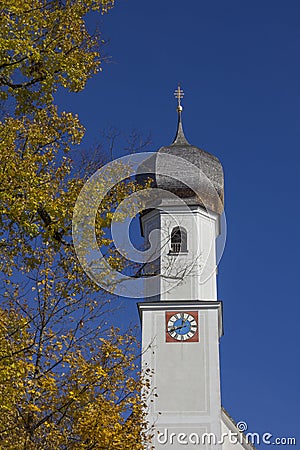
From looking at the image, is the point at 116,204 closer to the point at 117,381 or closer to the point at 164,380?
the point at 117,381

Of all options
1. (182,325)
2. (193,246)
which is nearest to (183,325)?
(182,325)

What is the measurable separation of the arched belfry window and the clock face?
6.60ft

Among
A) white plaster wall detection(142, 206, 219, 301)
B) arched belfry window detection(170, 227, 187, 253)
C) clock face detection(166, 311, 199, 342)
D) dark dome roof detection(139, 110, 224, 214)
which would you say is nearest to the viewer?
clock face detection(166, 311, 199, 342)

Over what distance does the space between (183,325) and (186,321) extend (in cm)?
16

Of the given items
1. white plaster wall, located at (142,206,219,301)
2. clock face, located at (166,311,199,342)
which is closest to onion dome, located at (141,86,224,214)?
white plaster wall, located at (142,206,219,301)

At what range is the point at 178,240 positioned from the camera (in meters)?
28.7

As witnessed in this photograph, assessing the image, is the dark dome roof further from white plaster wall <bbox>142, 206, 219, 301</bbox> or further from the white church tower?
white plaster wall <bbox>142, 206, 219, 301</bbox>

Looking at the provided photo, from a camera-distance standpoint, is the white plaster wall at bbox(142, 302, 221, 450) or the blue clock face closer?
the white plaster wall at bbox(142, 302, 221, 450)

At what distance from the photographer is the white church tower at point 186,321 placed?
26375mm

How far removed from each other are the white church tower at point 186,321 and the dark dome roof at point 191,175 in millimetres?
38

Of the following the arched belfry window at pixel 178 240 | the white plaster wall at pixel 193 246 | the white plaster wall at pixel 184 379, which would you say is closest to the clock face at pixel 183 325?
the white plaster wall at pixel 184 379

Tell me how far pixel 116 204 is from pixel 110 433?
2.85 m

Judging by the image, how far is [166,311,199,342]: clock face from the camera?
2777 centimetres

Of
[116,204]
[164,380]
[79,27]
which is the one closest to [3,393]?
[116,204]
